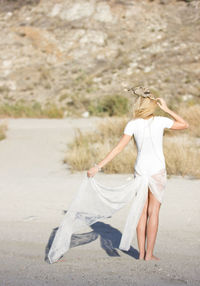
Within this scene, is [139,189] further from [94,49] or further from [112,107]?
[94,49]

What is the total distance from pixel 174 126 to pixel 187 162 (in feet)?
17.3

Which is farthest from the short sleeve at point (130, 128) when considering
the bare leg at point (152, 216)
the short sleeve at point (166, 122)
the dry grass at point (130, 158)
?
the dry grass at point (130, 158)

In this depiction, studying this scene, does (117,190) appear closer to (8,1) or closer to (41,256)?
(41,256)

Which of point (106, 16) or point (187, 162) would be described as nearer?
point (187, 162)

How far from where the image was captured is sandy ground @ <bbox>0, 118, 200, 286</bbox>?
459cm

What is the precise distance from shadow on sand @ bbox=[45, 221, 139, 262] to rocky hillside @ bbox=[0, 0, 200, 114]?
75.2 feet

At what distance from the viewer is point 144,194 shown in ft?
15.4

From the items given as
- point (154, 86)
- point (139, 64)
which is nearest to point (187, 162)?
point (154, 86)

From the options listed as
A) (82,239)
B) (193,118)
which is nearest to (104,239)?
(82,239)

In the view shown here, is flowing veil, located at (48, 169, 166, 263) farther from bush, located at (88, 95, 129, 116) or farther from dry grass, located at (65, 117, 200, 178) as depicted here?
bush, located at (88, 95, 129, 116)

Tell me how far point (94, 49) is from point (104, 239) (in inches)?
1248

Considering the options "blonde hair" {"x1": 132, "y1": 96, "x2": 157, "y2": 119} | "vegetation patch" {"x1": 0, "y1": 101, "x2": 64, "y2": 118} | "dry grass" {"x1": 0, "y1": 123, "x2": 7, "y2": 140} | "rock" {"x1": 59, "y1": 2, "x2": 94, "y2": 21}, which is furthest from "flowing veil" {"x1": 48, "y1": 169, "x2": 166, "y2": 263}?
"rock" {"x1": 59, "y1": 2, "x2": 94, "y2": 21}

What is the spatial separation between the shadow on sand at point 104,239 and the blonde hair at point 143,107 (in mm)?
1497

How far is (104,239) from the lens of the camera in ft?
19.4
